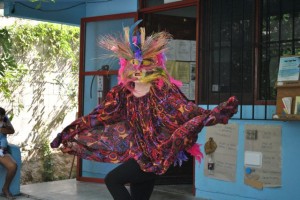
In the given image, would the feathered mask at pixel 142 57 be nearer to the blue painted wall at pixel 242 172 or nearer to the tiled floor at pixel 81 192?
the blue painted wall at pixel 242 172

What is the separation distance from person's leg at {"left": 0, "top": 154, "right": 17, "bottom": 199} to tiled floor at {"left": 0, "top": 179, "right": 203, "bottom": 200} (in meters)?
0.19

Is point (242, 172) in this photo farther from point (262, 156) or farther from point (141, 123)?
point (141, 123)

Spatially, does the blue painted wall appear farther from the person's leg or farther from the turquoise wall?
the person's leg

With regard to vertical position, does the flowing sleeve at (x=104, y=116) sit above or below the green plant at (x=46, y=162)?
above

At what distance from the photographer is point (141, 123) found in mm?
4465

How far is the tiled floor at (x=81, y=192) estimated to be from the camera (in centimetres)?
690

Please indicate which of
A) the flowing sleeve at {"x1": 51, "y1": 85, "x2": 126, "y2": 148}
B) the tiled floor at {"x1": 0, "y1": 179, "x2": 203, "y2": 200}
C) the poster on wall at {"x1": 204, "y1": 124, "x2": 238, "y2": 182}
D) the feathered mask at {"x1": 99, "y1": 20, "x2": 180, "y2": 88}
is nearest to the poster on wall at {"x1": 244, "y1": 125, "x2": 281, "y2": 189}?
the poster on wall at {"x1": 204, "y1": 124, "x2": 238, "y2": 182}

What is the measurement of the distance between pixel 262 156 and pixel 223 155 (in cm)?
→ 56

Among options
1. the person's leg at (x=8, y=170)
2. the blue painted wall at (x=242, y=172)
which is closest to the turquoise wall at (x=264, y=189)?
the blue painted wall at (x=242, y=172)

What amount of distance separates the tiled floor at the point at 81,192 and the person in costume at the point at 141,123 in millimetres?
2190

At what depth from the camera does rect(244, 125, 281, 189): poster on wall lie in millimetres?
5836

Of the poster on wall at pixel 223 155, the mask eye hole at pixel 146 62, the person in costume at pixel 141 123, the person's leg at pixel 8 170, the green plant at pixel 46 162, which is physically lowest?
the green plant at pixel 46 162

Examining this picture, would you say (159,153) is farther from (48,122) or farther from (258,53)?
(48,122)

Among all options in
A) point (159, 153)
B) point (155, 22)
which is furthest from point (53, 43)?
point (159, 153)
